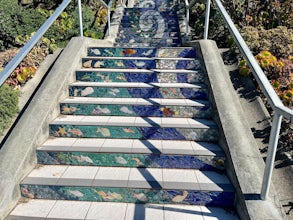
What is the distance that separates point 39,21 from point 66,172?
406cm

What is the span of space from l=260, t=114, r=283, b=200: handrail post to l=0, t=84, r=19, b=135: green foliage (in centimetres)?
236

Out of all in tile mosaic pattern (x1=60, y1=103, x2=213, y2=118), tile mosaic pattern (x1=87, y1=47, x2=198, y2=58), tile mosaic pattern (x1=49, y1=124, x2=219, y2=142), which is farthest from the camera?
tile mosaic pattern (x1=87, y1=47, x2=198, y2=58)

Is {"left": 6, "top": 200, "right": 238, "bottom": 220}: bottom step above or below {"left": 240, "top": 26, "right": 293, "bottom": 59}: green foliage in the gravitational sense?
below

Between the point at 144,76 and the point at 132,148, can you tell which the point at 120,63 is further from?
the point at 132,148

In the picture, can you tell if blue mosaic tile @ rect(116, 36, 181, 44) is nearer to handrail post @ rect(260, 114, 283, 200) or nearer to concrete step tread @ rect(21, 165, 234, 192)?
concrete step tread @ rect(21, 165, 234, 192)

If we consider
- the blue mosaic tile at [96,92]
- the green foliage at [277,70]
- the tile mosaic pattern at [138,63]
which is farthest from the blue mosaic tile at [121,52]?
the green foliage at [277,70]

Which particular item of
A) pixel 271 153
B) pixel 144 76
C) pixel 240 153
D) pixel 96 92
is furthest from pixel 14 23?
pixel 271 153

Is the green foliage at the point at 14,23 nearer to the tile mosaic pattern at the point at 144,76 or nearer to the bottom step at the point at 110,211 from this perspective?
the tile mosaic pattern at the point at 144,76

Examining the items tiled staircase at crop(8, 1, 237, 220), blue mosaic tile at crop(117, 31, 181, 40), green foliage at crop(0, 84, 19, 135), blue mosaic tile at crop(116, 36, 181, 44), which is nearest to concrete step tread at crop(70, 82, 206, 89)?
tiled staircase at crop(8, 1, 237, 220)

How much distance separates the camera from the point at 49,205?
204 cm

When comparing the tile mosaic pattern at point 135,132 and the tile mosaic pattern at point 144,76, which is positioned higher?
the tile mosaic pattern at point 144,76

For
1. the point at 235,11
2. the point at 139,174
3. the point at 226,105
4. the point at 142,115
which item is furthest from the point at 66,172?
the point at 235,11

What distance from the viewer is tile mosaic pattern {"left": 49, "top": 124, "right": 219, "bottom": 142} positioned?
2.50 metres

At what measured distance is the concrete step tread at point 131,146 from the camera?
2301 mm
